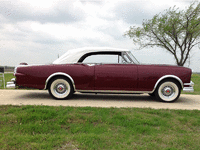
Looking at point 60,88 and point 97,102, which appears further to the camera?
point 60,88

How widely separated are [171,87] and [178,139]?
9.63ft

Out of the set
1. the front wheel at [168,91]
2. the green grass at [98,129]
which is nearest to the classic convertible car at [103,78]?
the front wheel at [168,91]

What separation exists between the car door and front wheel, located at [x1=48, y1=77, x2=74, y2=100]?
2.85ft

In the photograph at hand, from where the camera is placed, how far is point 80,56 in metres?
5.55

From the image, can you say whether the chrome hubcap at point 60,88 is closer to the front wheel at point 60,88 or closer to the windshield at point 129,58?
the front wheel at point 60,88

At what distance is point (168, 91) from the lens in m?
5.42

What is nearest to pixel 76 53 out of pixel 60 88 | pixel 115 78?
pixel 60 88

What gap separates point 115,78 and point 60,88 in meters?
1.72

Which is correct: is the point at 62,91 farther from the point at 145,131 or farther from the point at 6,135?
the point at 145,131

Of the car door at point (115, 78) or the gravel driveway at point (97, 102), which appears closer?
the gravel driveway at point (97, 102)

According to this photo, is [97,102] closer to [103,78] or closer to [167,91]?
[103,78]

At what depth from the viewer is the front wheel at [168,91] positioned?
211 inches

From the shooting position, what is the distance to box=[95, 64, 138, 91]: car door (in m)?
5.22

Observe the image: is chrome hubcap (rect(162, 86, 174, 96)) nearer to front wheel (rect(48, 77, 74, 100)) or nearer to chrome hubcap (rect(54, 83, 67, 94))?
front wheel (rect(48, 77, 74, 100))
